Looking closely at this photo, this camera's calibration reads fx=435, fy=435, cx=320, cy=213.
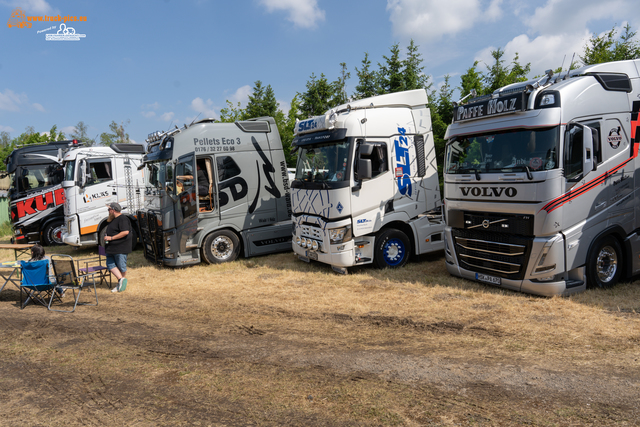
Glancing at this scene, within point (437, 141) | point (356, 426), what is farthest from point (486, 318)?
point (437, 141)

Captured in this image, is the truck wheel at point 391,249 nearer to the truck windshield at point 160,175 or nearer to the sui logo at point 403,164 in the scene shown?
the sui logo at point 403,164

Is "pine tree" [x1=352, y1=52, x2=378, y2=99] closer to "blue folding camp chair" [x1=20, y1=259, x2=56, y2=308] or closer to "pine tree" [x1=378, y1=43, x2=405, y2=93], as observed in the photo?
"pine tree" [x1=378, y1=43, x2=405, y2=93]

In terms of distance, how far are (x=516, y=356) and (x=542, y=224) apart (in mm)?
2395

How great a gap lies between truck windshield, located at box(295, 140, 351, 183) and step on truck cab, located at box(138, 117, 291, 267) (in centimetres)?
184

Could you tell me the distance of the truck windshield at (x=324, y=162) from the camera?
8.16m

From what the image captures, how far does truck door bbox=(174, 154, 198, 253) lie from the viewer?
927 centimetres

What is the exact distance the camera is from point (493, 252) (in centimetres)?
697

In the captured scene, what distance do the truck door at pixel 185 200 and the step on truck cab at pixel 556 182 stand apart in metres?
5.44

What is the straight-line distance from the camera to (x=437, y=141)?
12.6 m

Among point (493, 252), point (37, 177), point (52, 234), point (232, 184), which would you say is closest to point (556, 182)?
point (493, 252)

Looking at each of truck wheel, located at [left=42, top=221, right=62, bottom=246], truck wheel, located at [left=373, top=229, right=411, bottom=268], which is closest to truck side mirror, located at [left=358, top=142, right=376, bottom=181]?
truck wheel, located at [left=373, top=229, right=411, bottom=268]

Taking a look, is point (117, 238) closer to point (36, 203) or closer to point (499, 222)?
point (499, 222)

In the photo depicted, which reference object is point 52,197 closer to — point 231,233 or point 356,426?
point 231,233

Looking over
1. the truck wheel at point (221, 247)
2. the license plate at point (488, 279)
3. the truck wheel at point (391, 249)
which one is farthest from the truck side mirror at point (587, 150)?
the truck wheel at point (221, 247)
